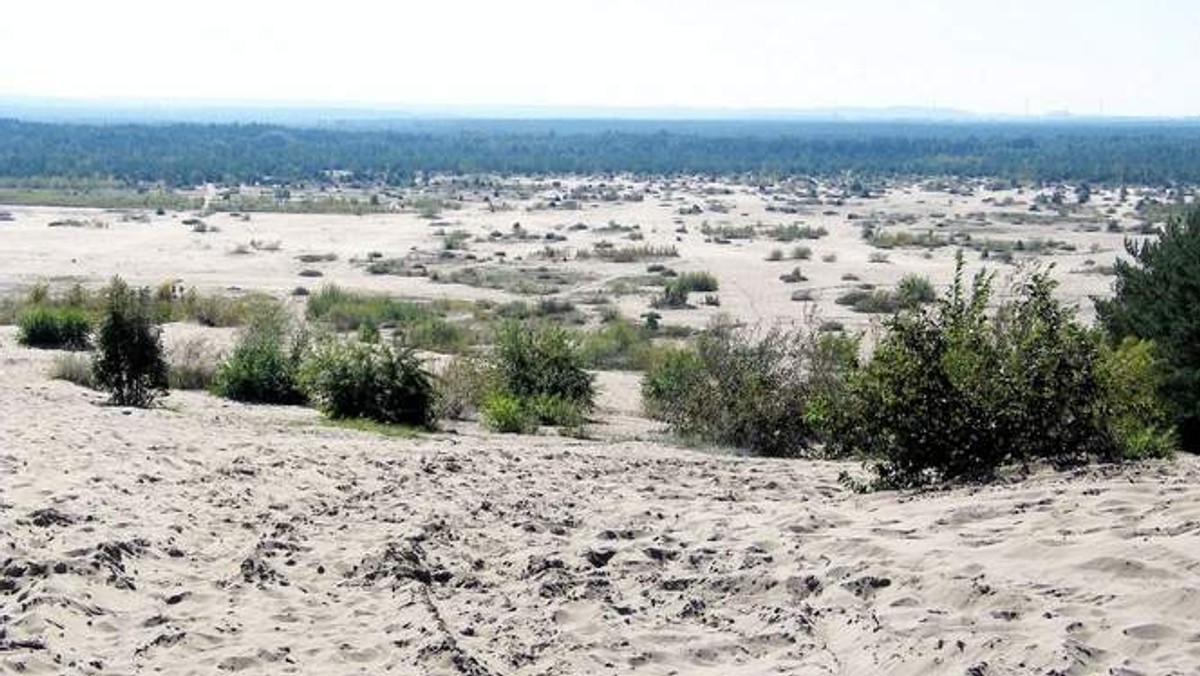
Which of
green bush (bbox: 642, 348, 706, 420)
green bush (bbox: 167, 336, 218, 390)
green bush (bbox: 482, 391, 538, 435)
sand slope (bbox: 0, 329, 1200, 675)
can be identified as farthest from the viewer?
green bush (bbox: 167, 336, 218, 390)

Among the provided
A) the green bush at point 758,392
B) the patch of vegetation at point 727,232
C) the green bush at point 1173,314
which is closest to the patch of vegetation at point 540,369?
the green bush at point 758,392

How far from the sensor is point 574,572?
889cm

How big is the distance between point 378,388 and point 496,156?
141 m

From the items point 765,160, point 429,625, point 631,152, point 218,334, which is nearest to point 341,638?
point 429,625

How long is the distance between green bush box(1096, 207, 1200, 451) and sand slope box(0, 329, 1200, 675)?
23.9 ft

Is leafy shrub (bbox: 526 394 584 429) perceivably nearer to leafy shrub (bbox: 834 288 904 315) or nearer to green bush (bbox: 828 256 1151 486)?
green bush (bbox: 828 256 1151 486)

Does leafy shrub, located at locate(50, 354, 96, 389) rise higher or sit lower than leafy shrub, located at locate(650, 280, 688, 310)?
higher

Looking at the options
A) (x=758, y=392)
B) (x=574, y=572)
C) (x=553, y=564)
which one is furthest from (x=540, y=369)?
(x=574, y=572)

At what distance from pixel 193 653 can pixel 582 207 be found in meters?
83.5

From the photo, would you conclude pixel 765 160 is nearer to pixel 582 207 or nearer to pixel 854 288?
pixel 582 207

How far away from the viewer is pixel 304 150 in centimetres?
15962

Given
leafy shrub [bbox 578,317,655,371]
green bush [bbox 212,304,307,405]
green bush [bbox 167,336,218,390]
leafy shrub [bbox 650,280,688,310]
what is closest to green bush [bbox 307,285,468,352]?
leafy shrub [bbox 578,317,655,371]

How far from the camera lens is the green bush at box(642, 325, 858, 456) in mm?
16734

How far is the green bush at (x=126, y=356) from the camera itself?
17.4 m
